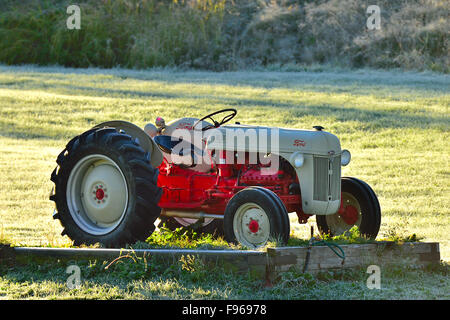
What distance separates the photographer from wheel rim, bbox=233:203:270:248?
21.6 feet

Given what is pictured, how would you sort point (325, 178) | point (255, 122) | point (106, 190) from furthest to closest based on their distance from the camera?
point (255, 122)
point (106, 190)
point (325, 178)

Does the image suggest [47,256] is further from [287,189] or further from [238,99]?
[238,99]

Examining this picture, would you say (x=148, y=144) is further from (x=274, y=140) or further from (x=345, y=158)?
(x=345, y=158)

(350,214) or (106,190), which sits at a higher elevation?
(106,190)

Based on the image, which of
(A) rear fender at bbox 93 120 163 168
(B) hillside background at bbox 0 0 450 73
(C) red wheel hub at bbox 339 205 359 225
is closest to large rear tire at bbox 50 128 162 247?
(A) rear fender at bbox 93 120 163 168

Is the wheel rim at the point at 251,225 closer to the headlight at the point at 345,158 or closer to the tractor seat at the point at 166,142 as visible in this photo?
the headlight at the point at 345,158

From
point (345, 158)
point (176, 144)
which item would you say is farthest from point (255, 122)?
point (345, 158)

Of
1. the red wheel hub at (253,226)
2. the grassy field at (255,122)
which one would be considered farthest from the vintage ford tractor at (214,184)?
the grassy field at (255,122)

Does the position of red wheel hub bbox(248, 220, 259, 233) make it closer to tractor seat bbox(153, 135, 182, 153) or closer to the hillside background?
tractor seat bbox(153, 135, 182, 153)

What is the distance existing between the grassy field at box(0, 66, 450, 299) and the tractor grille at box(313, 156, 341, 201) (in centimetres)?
65

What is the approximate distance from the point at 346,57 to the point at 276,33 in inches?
126

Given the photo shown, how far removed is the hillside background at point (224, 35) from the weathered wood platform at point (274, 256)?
1691 cm

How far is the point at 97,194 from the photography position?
7301 millimetres

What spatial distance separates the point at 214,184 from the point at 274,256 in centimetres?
180
